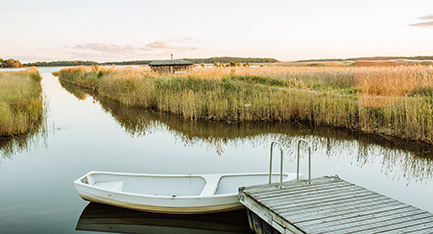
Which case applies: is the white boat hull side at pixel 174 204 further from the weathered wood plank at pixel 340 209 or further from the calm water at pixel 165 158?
the weathered wood plank at pixel 340 209

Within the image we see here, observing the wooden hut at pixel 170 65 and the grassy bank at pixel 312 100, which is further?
the wooden hut at pixel 170 65

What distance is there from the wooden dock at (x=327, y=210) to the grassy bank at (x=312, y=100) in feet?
22.2

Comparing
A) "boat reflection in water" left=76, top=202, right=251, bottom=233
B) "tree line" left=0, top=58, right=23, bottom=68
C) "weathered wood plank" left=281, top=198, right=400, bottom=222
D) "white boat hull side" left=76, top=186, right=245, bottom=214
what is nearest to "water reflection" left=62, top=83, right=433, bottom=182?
"weathered wood plank" left=281, top=198, right=400, bottom=222

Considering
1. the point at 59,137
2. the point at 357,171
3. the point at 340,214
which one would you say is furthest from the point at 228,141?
the point at 340,214

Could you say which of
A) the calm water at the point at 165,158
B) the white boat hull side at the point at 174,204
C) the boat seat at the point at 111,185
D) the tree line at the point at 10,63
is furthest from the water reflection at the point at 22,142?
the tree line at the point at 10,63

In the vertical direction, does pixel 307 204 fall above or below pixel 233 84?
below

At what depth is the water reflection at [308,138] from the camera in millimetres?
9477

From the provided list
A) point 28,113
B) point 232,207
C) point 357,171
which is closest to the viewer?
point 232,207

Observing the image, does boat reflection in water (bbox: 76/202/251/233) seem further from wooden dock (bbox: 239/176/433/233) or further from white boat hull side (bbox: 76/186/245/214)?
wooden dock (bbox: 239/176/433/233)

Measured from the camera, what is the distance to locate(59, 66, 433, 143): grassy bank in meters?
12.3

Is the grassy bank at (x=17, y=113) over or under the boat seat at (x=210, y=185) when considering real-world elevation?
over

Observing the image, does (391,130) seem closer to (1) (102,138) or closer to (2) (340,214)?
(2) (340,214)

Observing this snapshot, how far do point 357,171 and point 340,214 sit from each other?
14.5 ft

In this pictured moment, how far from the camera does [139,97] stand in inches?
837
